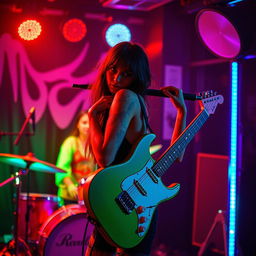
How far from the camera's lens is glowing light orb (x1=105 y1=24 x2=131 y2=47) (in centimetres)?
509

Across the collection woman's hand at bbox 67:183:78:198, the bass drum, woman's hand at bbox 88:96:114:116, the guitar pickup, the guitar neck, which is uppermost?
woman's hand at bbox 88:96:114:116

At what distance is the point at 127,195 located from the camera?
2080 millimetres

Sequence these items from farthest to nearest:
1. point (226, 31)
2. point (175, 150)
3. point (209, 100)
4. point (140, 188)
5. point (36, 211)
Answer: point (36, 211) < point (226, 31) < point (209, 100) < point (175, 150) < point (140, 188)

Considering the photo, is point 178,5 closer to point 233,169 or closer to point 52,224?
point 233,169

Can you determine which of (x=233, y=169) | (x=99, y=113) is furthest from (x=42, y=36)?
(x=99, y=113)

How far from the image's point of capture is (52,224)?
3.87 metres

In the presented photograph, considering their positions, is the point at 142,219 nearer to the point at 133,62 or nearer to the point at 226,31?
the point at 133,62

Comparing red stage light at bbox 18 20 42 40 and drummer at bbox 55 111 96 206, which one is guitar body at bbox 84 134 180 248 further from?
red stage light at bbox 18 20 42 40

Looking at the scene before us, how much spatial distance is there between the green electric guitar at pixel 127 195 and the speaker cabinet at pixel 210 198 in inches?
104

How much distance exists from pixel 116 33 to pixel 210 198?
7.04ft

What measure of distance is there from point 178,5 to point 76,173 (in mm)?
2262

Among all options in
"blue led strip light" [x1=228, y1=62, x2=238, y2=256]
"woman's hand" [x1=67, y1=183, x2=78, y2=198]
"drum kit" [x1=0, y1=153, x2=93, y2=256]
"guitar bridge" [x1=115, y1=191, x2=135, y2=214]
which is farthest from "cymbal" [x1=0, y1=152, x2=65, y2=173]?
"guitar bridge" [x1=115, y1=191, x2=135, y2=214]

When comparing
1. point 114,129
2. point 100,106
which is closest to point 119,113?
point 114,129

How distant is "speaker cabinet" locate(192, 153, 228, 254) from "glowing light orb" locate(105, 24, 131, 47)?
5.31 ft
